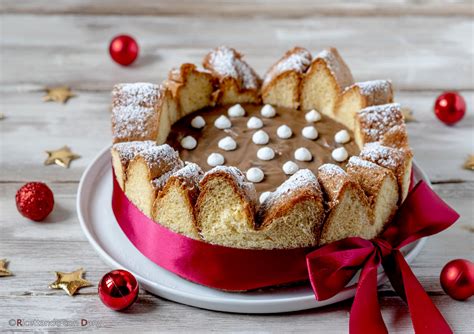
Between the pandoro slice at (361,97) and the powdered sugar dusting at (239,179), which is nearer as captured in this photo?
the powdered sugar dusting at (239,179)

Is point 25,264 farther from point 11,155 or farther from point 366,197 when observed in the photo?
point 366,197

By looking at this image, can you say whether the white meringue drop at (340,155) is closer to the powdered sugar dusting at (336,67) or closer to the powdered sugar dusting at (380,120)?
the powdered sugar dusting at (380,120)

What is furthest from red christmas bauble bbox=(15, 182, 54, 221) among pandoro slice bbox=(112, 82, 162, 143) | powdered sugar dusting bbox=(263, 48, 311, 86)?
powdered sugar dusting bbox=(263, 48, 311, 86)

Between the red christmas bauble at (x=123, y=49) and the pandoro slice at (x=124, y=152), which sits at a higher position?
the red christmas bauble at (x=123, y=49)

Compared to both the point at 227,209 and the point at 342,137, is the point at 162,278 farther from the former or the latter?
the point at 342,137

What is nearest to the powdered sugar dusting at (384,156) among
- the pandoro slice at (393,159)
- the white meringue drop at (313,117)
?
→ the pandoro slice at (393,159)

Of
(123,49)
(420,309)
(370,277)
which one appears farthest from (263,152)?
(123,49)

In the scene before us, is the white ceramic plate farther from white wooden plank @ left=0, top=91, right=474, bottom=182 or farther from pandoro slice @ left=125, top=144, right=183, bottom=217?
white wooden plank @ left=0, top=91, right=474, bottom=182
